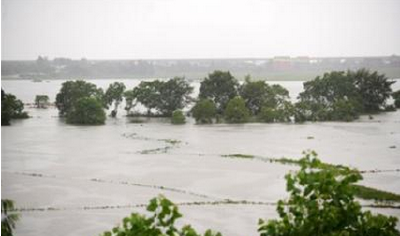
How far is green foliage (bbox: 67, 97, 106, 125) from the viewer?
2188 centimetres

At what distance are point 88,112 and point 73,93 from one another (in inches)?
105

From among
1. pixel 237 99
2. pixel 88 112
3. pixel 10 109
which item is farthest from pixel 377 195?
pixel 10 109

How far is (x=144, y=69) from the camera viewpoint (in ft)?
160

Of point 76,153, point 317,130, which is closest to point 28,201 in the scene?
point 76,153

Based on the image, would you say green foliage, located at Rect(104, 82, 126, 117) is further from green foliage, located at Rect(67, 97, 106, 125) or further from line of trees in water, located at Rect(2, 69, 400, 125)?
green foliage, located at Rect(67, 97, 106, 125)

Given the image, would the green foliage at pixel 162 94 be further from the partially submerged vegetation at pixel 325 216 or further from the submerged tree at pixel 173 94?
the partially submerged vegetation at pixel 325 216

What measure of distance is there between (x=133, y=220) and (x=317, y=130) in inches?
688

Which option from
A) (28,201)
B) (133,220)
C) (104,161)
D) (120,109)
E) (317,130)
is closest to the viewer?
(133,220)

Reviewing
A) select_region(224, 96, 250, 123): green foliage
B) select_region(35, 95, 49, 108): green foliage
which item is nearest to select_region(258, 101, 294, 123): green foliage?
select_region(224, 96, 250, 123): green foliage

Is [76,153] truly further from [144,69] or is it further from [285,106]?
[144,69]

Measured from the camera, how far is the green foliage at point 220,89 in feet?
80.0

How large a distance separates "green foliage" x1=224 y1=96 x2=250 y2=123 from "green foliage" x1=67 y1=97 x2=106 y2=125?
562 centimetres

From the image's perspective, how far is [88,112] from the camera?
22000mm

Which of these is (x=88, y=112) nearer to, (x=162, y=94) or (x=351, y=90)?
(x=162, y=94)
